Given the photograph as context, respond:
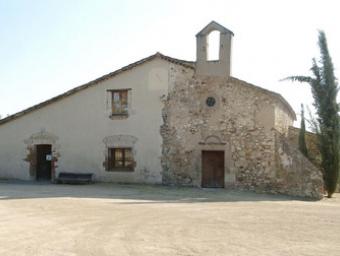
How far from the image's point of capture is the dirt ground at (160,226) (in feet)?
23.2

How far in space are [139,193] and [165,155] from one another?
3343mm

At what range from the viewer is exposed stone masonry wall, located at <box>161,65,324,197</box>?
17688 mm

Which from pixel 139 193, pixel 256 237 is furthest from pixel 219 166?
pixel 256 237

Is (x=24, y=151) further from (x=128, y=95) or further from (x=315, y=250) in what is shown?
(x=315, y=250)

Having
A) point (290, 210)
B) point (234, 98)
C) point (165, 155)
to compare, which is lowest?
point (290, 210)

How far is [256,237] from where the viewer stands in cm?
805

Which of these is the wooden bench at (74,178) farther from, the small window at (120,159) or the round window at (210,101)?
the round window at (210,101)

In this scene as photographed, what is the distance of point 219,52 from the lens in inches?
733

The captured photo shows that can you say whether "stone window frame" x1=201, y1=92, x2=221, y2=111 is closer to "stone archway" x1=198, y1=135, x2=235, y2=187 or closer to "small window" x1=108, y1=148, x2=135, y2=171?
"stone archway" x1=198, y1=135, x2=235, y2=187

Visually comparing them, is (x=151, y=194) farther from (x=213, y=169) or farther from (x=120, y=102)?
(x=120, y=102)

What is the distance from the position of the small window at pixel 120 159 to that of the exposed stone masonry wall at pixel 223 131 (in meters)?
1.71

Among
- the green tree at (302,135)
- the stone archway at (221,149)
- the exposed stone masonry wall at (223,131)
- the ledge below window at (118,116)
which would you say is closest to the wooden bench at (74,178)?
the ledge below window at (118,116)

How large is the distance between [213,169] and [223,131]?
5.35 feet

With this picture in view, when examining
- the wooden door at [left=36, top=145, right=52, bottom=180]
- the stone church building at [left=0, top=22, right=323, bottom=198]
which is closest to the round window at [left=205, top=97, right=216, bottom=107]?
the stone church building at [left=0, top=22, right=323, bottom=198]
